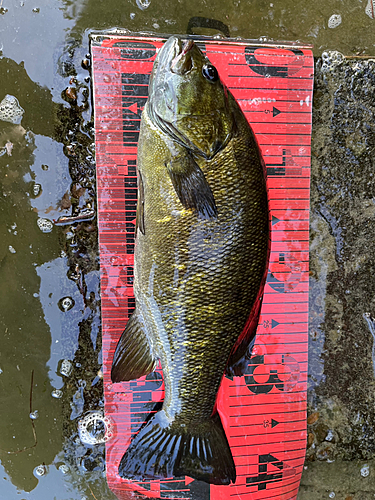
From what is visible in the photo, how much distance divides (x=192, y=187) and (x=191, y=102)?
0.38 meters

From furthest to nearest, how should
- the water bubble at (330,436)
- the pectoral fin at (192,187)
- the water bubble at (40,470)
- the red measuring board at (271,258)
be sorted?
the water bubble at (330,436)
the water bubble at (40,470)
the red measuring board at (271,258)
the pectoral fin at (192,187)

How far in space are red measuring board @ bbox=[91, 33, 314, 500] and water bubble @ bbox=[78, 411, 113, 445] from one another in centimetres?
11

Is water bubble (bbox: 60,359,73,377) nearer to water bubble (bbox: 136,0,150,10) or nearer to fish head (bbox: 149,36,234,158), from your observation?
fish head (bbox: 149,36,234,158)

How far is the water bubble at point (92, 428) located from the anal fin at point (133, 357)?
0.53 meters

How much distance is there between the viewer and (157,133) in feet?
4.60

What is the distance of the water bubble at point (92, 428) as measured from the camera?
6.39ft

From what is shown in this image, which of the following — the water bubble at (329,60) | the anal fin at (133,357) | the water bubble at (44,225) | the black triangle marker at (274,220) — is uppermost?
the water bubble at (329,60)

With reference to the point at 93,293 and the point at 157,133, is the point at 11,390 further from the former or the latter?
the point at 157,133

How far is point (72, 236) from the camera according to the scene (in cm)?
191

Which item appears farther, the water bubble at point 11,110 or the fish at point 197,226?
the water bubble at point 11,110

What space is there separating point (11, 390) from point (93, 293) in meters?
0.82

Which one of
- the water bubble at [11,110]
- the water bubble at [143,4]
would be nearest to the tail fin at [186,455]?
the water bubble at [11,110]

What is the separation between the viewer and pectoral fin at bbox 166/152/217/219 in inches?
51.7

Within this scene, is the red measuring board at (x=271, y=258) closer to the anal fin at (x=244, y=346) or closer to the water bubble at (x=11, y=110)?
the anal fin at (x=244, y=346)
